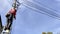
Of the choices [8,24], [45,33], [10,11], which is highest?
[10,11]

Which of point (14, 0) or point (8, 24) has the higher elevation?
point (14, 0)

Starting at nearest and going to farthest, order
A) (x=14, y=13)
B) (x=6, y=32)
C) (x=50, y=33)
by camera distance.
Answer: (x=6, y=32) → (x=14, y=13) → (x=50, y=33)

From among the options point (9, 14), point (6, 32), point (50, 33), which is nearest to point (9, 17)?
point (9, 14)

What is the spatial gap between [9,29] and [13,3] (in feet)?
6.09

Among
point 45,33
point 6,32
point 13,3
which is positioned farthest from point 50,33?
point 6,32

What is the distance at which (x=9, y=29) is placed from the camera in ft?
35.2

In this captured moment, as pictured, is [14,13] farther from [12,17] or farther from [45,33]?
[45,33]

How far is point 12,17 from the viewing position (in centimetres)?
1105

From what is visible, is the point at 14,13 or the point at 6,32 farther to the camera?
the point at 14,13

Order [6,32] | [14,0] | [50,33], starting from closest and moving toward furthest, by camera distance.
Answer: [6,32] < [14,0] < [50,33]

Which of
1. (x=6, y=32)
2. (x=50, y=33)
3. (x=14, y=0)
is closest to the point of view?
(x=6, y=32)

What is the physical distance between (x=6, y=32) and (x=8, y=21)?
0.75m

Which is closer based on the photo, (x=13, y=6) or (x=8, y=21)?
(x=8, y=21)

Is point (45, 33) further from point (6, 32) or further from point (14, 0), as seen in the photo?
point (6, 32)
